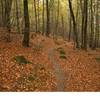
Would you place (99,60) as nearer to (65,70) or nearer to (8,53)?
(65,70)

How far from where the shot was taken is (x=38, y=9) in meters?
22.2

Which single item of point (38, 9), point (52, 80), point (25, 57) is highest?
point (38, 9)

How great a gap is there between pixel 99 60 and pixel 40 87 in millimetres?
2806

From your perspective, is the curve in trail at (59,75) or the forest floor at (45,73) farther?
the curve in trail at (59,75)

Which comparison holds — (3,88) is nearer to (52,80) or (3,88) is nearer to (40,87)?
(40,87)

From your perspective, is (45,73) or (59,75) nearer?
(45,73)

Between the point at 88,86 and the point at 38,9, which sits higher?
the point at 38,9

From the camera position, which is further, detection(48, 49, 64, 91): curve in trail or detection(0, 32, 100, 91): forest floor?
detection(48, 49, 64, 91): curve in trail

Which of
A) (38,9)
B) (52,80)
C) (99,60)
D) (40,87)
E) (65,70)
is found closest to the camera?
(40,87)
